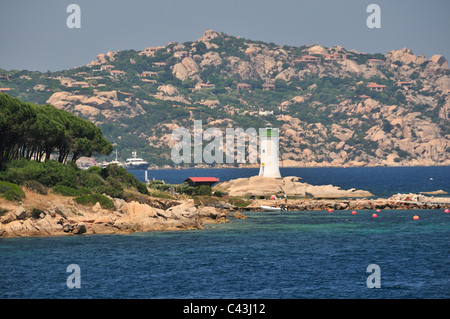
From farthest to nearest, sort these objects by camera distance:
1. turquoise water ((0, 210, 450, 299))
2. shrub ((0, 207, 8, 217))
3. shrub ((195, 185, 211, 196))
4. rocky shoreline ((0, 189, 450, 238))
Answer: shrub ((195, 185, 211, 196))
shrub ((0, 207, 8, 217))
rocky shoreline ((0, 189, 450, 238))
turquoise water ((0, 210, 450, 299))

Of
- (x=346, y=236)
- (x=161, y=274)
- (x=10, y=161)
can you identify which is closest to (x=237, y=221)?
(x=346, y=236)

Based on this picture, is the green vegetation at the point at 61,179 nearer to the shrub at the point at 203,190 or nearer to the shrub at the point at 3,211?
the shrub at the point at 3,211

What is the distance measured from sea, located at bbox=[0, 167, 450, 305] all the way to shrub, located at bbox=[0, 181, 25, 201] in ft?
24.8

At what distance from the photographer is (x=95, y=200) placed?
7212cm

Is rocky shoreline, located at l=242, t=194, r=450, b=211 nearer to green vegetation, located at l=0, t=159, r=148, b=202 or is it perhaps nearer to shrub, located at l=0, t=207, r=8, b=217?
green vegetation, located at l=0, t=159, r=148, b=202

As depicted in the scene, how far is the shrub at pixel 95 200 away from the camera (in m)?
→ 70.9

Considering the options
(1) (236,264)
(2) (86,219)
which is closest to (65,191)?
(2) (86,219)

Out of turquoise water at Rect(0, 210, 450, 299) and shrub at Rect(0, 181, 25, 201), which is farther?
shrub at Rect(0, 181, 25, 201)

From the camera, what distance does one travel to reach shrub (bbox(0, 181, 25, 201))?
2557 inches

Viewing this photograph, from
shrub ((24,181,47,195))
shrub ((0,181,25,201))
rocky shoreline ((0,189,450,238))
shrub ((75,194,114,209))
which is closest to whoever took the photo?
rocky shoreline ((0,189,450,238))

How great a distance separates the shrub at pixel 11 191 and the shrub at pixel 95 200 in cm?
640

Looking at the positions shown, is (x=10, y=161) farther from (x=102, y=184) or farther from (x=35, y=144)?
(x=102, y=184)

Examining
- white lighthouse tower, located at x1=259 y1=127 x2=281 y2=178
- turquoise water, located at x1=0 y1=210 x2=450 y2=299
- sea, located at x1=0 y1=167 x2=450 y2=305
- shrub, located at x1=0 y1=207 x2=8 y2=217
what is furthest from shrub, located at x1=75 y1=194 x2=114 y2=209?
white lighthouse tower, located at x1=259 y1=127 x2=281 y2=178

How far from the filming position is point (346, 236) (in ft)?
212
